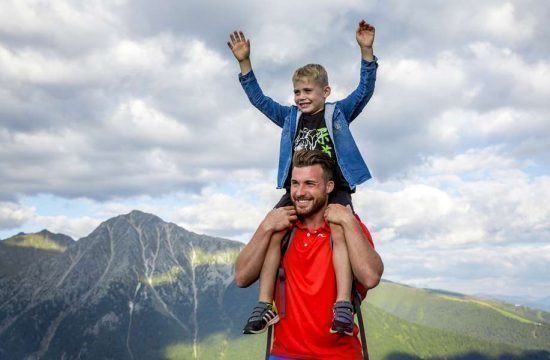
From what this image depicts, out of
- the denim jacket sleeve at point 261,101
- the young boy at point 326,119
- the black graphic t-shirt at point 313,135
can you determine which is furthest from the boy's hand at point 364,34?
the denim jacket sleeve at point 261,101

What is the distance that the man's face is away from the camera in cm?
732

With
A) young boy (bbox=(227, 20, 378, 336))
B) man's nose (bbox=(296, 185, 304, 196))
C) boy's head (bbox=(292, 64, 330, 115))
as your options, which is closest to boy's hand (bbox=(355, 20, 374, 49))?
young boy (bbox=(227, 20, 378, 336))

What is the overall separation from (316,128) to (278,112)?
1.01 meters

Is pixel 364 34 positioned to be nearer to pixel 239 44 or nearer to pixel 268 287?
pixel 239 44

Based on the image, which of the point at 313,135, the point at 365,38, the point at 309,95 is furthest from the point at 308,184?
the point at 365,38

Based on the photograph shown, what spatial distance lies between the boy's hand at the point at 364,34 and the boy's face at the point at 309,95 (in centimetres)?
84

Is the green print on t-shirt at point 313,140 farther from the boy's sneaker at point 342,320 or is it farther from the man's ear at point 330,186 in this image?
the boy's sneaker at point 342,320

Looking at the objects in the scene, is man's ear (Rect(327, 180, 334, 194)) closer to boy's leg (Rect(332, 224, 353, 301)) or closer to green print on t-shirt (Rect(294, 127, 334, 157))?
boy's leg (Rect(332, 224, 353, 301))

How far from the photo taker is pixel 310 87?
8609 mm

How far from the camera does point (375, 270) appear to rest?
23.1 ft

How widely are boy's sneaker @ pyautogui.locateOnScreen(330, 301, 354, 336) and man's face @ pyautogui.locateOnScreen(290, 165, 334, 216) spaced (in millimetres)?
1280

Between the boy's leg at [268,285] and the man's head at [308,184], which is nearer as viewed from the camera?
the boy's leg at [268,285]

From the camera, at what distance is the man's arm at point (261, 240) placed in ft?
24.0

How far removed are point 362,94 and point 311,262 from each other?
2.90 metres
